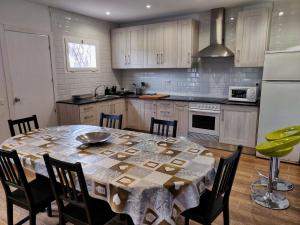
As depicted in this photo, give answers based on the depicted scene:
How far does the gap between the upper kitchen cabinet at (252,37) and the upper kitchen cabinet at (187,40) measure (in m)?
0.82

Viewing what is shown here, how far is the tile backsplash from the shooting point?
4109 millimetres

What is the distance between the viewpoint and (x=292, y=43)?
3617 mm

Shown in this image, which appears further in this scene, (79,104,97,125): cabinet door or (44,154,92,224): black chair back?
(79,104,97,125): cabinet door

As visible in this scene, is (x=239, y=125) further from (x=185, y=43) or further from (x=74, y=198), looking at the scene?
(x=74, y=198)

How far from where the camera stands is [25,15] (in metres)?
3.46

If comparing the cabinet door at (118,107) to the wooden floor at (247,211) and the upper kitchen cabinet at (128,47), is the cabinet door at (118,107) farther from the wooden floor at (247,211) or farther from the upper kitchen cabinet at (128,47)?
the wooden floor at (247,211)

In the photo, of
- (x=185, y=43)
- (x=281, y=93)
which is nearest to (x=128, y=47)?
(x=185, y=43)

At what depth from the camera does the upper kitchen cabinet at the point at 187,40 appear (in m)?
4.17

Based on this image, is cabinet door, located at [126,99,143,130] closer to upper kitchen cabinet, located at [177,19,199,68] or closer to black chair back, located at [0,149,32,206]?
upper kitchen cabinet, located at [177,19,199,68]

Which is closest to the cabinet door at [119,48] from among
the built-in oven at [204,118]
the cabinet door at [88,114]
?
the cabinet door at [88,114]

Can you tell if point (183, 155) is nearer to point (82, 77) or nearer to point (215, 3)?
point (215, 3)

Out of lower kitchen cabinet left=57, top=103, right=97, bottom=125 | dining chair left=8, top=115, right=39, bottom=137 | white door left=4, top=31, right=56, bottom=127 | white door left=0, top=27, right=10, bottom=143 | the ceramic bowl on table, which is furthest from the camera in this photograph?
lower kitchen cabinet left=57, top=103, right=97, bottom=125

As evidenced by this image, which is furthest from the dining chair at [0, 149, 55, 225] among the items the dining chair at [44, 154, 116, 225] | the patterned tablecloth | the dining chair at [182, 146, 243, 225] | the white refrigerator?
the white refrigerator

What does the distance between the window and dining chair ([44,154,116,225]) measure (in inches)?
125
